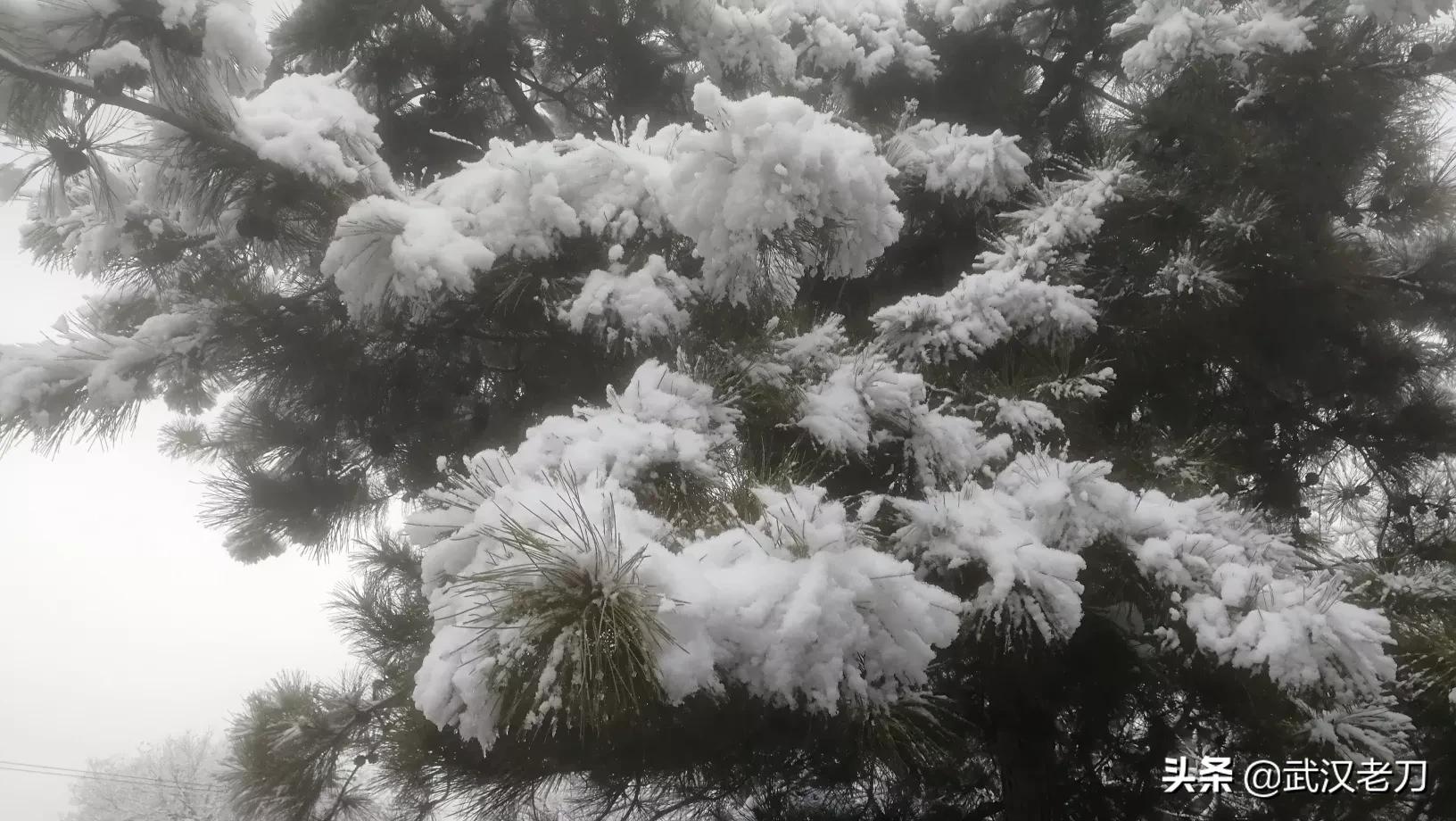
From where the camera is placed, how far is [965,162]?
2934 mm

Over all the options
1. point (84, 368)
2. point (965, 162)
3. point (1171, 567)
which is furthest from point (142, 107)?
point (1171, 567)

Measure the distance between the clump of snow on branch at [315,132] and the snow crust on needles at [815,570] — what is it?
127 centimetres

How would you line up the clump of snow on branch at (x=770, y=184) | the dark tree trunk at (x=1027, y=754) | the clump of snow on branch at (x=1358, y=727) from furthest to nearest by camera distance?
the dark tree trunk at (x=1027, y=754)
the clump of snow on branch at (x=770, y=184)
the clump of snow on branch at (x=1358, y=727)

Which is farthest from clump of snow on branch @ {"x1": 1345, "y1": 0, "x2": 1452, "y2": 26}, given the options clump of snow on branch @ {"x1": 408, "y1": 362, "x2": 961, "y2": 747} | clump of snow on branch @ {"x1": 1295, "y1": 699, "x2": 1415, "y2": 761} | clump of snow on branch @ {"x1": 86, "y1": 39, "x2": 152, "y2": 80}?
clump of snow on branch @ {"x1": 86, "y1": 39, "x2": 152, "y2": 80}

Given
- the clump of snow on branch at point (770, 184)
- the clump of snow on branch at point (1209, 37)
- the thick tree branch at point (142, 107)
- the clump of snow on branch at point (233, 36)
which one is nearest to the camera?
the clump of snow on branch at point (770, 184)

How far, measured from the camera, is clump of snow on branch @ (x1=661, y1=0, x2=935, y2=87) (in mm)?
3920

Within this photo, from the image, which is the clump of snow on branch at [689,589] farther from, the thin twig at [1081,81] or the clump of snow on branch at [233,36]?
the thin twig at [1081,81]

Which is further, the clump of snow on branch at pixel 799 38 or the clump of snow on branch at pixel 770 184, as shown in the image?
the clump of snow on branch at pixel 799 38

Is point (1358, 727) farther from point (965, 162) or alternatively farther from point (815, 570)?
point (965, 162)

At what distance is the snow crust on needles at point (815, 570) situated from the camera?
1.11 meters

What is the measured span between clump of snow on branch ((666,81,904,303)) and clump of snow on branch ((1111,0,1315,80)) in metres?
2.59

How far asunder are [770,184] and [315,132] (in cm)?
151

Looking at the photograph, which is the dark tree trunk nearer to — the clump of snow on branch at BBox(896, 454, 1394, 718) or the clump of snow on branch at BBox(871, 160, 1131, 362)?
the clump of snow on branch at BBox(896, 454, 1394, 718)

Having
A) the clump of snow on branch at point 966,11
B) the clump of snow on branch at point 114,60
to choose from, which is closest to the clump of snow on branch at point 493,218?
the clump of snow on branch at point 114,60
